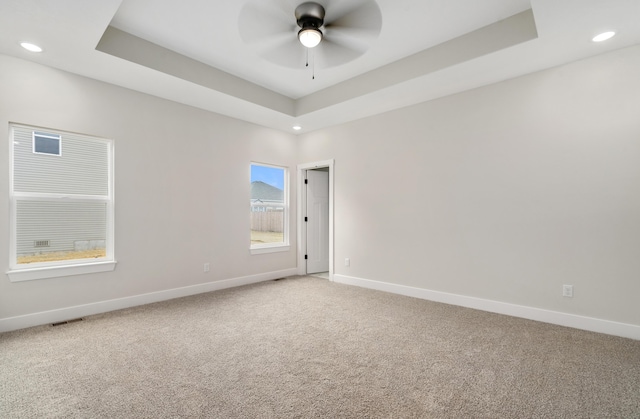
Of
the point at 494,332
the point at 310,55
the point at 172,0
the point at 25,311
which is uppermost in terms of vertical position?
the point at 172,0

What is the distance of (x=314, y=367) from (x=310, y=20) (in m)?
2.66

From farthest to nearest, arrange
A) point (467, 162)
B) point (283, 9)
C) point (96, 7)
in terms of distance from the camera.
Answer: point (467, 162) < point (283, 9) < point (96, 7)

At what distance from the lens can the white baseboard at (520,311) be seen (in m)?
2.78

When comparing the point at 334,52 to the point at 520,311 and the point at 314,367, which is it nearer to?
the point at 314,367

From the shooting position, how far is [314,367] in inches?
87.4

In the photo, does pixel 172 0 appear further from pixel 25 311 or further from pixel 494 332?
pixel 494 332

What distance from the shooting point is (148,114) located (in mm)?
3748

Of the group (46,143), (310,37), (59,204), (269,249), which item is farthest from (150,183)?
(310,37)

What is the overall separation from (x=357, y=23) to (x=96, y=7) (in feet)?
6.44

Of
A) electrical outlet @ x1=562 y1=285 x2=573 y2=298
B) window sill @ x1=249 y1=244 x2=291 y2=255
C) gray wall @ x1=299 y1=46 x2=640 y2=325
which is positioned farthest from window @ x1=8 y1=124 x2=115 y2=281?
electrical outlet @ x1=562 y1=285 x2=573 y2=298

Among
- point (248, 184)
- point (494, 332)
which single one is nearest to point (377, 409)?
point (494, 332)

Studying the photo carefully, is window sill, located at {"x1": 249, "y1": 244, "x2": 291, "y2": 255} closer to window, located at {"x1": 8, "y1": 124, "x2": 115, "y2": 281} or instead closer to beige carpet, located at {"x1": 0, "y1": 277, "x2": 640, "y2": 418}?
beige carpet, located at {"x1": 0, "y1": 277, "x2": 640, "y2": 418}

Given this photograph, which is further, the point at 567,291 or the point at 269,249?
the point at 269,249

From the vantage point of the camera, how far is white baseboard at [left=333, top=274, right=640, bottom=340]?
9.11 feet
